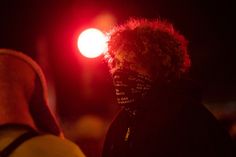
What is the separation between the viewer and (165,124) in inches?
110

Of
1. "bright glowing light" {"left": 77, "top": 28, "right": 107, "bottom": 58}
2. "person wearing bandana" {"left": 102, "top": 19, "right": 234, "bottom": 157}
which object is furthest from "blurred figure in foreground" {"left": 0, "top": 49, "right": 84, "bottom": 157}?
"bright glowing light" {"left": 77, "top": 28, "right": 107, "bottom": 58}

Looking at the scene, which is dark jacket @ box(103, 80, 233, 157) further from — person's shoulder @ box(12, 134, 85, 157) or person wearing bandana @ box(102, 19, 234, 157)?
person's shoulder @ box(12, 134, 85, 157)

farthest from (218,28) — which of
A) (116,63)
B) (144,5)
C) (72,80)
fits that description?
(116,63)

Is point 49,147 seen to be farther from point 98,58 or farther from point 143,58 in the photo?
point 98,58

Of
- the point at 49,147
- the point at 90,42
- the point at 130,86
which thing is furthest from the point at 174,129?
the point at 90,42

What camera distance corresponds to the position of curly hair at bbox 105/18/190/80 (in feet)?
9.62

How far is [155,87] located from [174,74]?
0.53ft

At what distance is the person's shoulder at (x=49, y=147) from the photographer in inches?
94.0

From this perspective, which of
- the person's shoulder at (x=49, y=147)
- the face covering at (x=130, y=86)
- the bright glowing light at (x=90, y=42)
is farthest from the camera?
the bright glowing light at (x=90, y=42)

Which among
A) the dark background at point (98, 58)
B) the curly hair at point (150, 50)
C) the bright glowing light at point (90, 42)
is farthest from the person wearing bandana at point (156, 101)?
the dark background at point (98, 58)

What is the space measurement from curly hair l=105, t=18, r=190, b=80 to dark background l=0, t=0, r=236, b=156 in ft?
21.0

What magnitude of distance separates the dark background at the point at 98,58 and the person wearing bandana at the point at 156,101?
21.0ft

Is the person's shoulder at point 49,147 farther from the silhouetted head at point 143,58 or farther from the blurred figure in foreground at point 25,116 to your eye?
the silhouetted head at point 143,58

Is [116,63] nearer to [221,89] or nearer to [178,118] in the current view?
[178,118]
